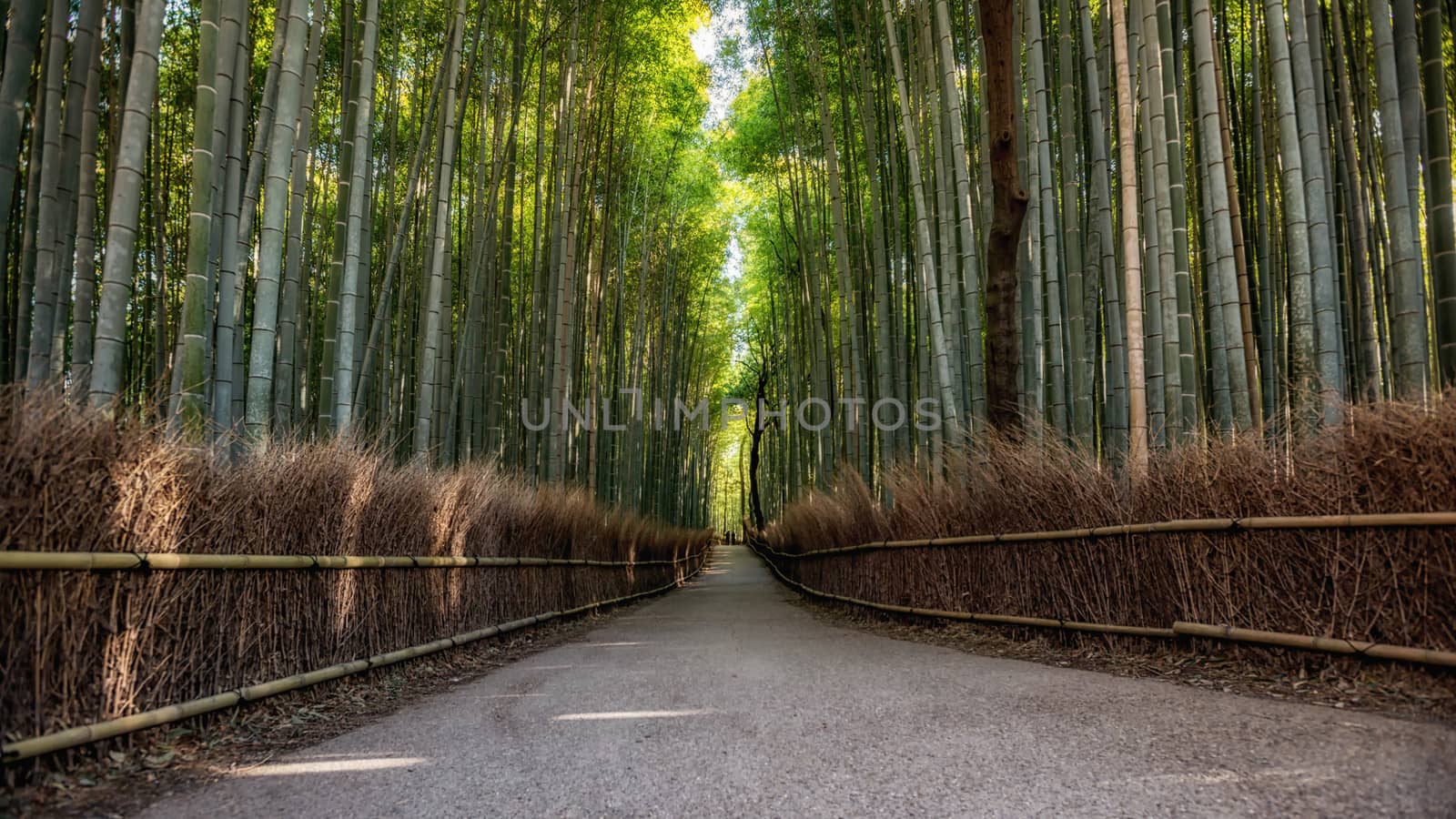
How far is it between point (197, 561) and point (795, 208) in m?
8.09

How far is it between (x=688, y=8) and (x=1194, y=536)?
7.46 metres

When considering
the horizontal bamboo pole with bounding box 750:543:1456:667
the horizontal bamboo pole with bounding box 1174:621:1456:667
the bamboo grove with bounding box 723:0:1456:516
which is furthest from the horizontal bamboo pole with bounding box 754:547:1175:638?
the bamboo grove with bounding box 723:0:1456:516

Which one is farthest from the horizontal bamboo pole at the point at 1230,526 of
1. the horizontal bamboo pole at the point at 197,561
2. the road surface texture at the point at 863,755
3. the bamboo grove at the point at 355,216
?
the bamboo grove at the point at 355,216

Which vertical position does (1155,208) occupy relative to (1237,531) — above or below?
above

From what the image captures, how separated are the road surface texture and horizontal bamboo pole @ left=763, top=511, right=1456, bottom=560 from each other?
592 mm

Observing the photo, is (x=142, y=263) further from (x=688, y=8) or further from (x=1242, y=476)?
(x=1242, y=476)

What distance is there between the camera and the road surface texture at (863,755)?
5.33 feet

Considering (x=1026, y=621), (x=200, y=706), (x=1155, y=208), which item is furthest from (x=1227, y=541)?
(x=200, y=706)

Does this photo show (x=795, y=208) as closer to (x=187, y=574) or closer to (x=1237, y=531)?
(x=1237, y=531)

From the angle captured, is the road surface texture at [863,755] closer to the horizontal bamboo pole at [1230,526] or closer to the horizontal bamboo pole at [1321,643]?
the horizontal bamboo pole at [1321,643]

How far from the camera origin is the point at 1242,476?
112 inches

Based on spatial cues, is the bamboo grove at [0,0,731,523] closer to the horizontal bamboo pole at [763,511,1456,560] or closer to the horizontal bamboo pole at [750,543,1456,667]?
the horizontal bamboo pole at [763,511,1456,560]

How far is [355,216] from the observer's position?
4.07 meters

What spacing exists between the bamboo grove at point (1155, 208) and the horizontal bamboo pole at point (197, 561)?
318cm
